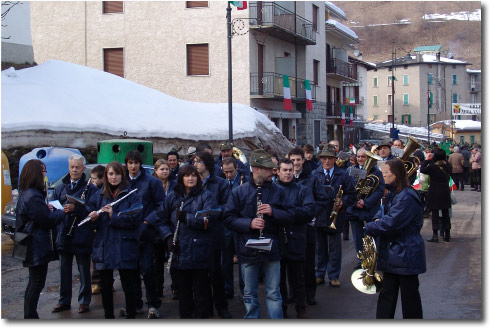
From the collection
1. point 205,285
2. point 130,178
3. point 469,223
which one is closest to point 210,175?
point 130,178

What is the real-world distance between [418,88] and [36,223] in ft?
199

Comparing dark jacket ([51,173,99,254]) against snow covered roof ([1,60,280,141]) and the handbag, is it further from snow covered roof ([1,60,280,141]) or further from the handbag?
snow covered roof ([1,60,280,141])

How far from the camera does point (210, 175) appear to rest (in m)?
6.63

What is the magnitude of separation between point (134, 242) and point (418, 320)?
110 inches

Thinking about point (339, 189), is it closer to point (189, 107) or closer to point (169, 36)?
point (189, 107)

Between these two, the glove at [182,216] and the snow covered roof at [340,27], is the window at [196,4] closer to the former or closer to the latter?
the snow covered roof at [340,27]

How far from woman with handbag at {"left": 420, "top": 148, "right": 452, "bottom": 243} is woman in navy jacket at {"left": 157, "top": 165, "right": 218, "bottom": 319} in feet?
21.3

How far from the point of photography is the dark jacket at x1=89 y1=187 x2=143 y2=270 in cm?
592

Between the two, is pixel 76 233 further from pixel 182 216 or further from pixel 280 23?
pixel 280 23

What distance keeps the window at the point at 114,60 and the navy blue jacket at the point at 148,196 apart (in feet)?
70.1

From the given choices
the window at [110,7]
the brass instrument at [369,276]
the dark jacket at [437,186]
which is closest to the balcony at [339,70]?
the window at [110,7]

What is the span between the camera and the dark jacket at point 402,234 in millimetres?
5328

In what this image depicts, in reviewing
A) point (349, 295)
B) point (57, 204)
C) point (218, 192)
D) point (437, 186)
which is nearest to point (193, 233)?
point (218, 192)

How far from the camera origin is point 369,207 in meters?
8.22
